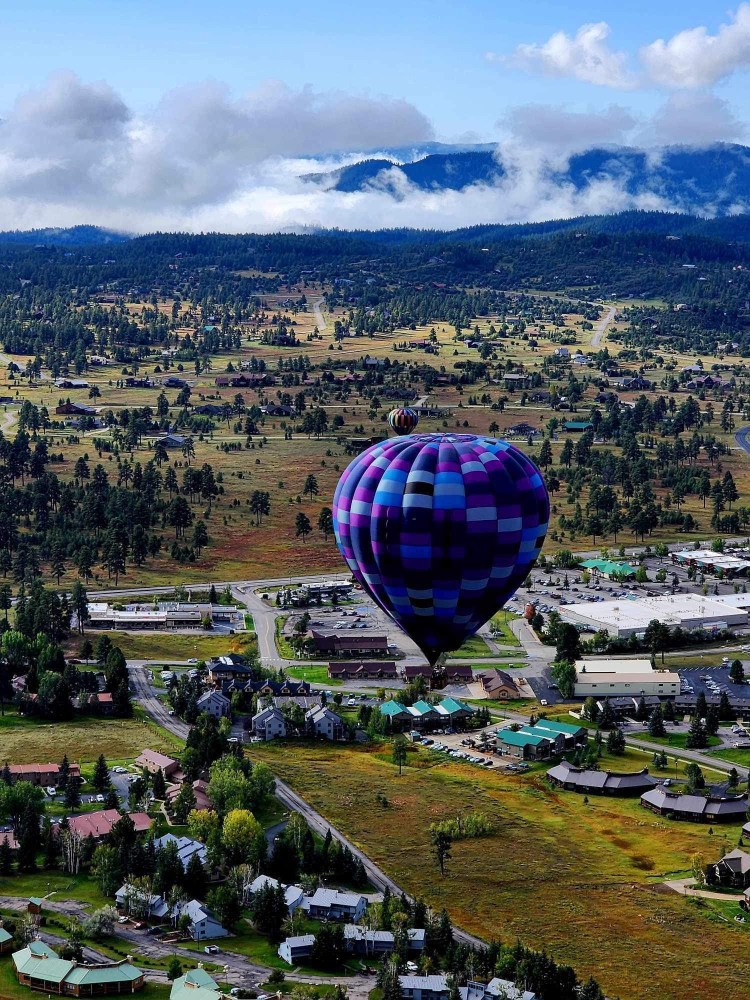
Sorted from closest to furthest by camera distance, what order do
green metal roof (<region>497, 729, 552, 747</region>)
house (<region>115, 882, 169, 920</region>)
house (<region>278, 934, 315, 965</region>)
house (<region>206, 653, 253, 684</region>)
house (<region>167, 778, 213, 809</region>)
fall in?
1. house (<region>278, 934, 315, 965</region>)
2. house (<region>115, 882, 169, 920</region>)
3. house (<region>167, 778, 213, 809</region>)
4. green metal roof (<region>497, 729, 552, 747</region>)
5. house (<region>206, 653, 253, 684</region>)

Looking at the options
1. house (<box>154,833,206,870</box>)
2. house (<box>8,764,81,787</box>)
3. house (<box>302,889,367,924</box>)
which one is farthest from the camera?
house (<box>8,764,81,787</box>)

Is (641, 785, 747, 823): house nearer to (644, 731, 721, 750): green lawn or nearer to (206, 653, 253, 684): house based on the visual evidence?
(644, 731, 721, 750): green lawn

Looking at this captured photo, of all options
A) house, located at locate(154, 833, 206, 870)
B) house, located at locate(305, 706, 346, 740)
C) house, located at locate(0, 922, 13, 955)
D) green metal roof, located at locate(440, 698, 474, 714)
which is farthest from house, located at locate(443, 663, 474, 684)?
house, located at locate(0, 922, 13, 955)

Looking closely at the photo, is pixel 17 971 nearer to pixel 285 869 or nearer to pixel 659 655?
pixel 285 869

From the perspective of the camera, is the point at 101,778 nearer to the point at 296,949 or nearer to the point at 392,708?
the point at 296,949

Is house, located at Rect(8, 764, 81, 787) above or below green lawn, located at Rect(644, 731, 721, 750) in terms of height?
above

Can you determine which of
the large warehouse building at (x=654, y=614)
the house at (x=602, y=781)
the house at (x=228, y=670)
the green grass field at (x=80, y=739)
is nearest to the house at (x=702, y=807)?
the house at (x=602, y=781)

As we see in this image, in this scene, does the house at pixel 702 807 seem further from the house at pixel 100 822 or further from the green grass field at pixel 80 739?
the green grass field at pixel 80 739
